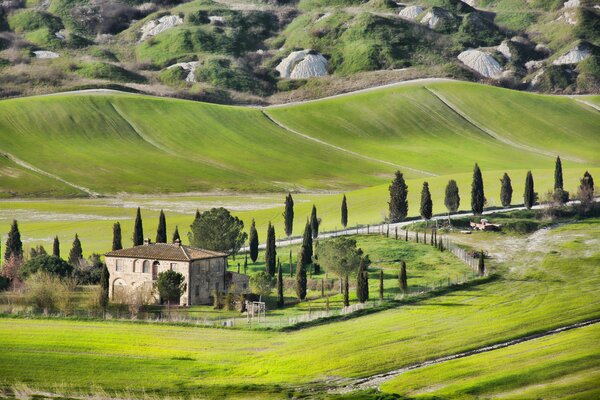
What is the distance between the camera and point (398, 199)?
446 feet

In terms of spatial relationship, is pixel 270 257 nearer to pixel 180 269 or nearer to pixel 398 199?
pixel 180 269

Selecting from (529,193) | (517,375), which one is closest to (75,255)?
(529,193)

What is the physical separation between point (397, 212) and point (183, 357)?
58.6m

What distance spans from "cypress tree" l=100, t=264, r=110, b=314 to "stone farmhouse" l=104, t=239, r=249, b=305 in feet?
11.1

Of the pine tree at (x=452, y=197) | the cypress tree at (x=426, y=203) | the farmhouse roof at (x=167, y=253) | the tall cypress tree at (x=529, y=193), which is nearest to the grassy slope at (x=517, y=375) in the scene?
the farmhouse roof at (x=167, y=253)

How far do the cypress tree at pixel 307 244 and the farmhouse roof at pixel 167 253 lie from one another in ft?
37.9

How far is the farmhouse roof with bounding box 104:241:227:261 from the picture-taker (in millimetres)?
109312

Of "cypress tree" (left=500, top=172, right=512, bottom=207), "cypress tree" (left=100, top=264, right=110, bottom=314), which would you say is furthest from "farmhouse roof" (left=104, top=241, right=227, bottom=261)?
"cypress tree" (left=500, top=172, right=512, bottom=207)

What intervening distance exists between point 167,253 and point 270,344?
2709 centimetres

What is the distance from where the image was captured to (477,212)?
136 m

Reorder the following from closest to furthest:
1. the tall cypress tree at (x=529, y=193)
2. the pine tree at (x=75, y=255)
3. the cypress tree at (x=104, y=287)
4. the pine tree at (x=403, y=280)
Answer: the cypress tree at (x=104, y=287) → the pine tree at (x=403, y=280) → the pine tree at (x=75, y=255) → the tall cypress tree at (x=529, y=193)

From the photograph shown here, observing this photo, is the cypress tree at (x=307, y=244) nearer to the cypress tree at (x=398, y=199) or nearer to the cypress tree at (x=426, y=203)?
the cypress tree at (x=426, y=203)

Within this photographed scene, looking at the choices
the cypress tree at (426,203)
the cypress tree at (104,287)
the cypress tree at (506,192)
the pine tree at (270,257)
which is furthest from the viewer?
the cypress tree at (506,192)

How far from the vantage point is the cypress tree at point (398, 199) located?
136 metres
